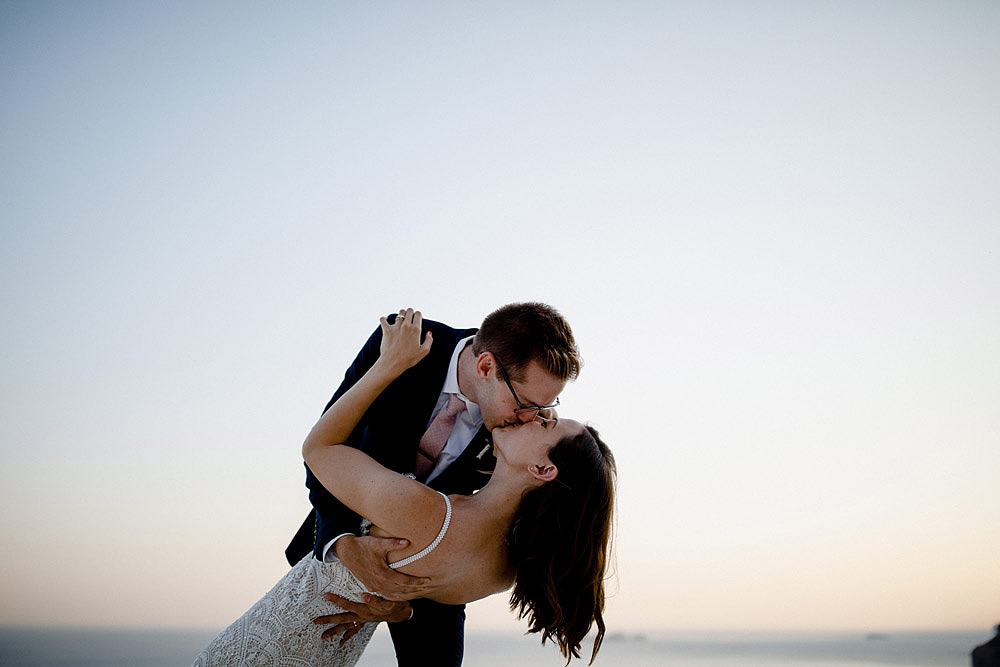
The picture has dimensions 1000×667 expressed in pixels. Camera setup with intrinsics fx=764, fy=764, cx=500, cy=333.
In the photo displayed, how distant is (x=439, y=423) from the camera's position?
2.87 meters

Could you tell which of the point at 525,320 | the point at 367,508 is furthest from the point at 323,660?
the point at 525,320

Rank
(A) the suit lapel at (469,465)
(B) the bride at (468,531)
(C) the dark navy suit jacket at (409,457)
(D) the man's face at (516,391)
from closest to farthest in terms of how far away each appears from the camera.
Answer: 1. (B) the bride at (468,531)
2. (C) the dark navy suit jacket at (409,457)
3. (D) the man's face at (516,391)
4. (A) the suit lapel at (469,465)

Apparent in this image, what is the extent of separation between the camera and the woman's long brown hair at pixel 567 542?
244 cm

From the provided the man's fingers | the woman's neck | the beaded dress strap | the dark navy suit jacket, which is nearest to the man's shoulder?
the dark navy suit jacket

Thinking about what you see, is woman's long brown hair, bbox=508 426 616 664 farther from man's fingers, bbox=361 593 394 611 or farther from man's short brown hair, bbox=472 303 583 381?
man's fingers, bbox=361 593 394 611

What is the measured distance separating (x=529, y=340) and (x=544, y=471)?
0.48 metres

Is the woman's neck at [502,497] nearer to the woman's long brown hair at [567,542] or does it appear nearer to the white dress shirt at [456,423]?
the woman's long brown hair at [567,542]

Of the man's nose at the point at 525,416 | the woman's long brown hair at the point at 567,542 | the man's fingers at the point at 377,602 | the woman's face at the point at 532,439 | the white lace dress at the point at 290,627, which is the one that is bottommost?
the white lace dress at the point at 290,627

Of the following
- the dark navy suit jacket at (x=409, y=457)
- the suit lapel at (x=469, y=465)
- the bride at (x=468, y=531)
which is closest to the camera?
A: the bride at (x=468, y=531)

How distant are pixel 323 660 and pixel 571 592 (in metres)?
0.89

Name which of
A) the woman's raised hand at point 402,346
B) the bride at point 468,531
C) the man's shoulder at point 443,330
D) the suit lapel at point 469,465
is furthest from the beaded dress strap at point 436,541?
the man's shoulder at point 443,330

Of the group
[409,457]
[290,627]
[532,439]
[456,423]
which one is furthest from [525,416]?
[290,627]

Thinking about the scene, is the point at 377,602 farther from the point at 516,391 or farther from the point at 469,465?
the point at 516,391

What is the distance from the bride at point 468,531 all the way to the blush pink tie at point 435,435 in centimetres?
36
